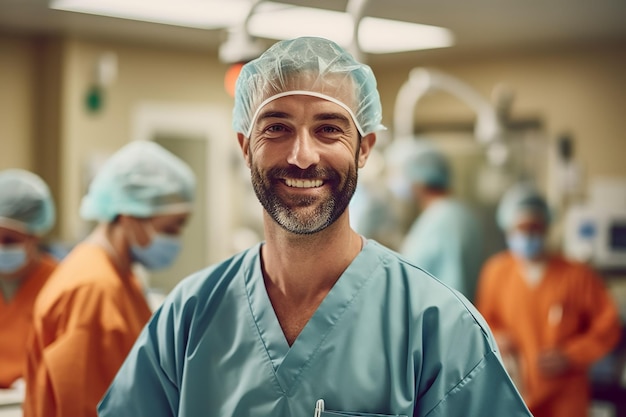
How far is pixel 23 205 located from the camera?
3051 mm

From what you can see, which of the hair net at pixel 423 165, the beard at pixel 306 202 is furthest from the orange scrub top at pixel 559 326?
the beard at pixel 306 202

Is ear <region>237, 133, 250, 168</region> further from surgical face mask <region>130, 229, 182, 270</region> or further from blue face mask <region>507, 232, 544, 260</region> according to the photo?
blue face mask <region>507, 232, 544, 260</region>

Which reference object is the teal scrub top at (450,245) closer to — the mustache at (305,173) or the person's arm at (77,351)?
the person's arm at (77,351)

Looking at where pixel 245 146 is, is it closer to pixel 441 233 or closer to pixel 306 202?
pixel 306 202

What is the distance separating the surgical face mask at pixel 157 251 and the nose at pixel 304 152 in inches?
42.8

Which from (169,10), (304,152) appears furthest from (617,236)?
(304,152)

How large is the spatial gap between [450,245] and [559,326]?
24.1 inches

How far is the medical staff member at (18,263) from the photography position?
10.0 ft

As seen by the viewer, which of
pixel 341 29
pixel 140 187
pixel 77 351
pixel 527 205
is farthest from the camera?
pixel 341 29

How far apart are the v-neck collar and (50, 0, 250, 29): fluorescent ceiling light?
294cm

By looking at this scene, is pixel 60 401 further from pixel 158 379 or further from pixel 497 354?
pixel 497 354

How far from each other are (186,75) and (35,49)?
41.5 inches

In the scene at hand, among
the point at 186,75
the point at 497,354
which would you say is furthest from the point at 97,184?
the point at 186,75

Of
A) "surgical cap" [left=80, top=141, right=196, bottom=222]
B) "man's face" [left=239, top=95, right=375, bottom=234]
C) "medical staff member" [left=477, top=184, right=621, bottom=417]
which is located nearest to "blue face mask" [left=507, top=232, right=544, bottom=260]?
"medical staff member" [left=477, top=184, right=621, bottom=417]
